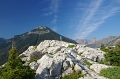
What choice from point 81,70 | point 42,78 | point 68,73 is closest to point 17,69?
point 42,78

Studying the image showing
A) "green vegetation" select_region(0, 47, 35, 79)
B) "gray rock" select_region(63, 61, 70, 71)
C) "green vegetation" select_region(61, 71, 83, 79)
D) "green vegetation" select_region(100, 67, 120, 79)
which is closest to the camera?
"green vegetation" select_region(0, 47, 35, 79)

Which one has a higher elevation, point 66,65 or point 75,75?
point 66,65

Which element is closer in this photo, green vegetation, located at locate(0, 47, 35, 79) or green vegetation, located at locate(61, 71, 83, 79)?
green vegetation, located at locate(0, 47, 35, 79)

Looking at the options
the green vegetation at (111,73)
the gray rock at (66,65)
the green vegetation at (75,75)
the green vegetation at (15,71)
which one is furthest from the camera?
the gray rock at (66,65)

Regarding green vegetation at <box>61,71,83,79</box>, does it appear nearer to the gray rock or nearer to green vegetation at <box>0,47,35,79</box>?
the gray rock

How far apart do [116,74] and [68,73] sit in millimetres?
9783

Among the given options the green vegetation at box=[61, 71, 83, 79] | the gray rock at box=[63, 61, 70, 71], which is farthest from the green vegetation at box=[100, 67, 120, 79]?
the gray rock at box=[63, 61, 70, 71]

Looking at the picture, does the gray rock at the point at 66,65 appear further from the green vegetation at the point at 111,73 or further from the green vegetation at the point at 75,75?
the green vegetation at the point at 111,73

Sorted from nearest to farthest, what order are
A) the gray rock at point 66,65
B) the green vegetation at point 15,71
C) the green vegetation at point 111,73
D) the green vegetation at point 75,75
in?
the green vegetation at point 15,71, the green vegetation at point 111,73, the green vegetation at point 75,75, the gray rock at point 66,65

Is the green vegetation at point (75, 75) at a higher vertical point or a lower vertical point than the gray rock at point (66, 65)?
lower

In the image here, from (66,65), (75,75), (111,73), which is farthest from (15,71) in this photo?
(111,73)

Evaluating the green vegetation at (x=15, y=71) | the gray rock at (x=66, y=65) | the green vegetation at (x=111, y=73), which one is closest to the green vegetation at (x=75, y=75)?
the gray rock at (x=66, y=65)

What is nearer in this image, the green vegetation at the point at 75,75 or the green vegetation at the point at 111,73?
the green vegetation at the point at 111,73

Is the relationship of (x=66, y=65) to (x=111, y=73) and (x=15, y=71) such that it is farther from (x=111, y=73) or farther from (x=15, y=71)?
(x=15, y=71)
